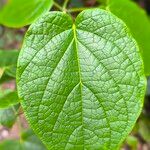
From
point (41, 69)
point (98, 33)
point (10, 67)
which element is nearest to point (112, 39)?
point (98, 33)

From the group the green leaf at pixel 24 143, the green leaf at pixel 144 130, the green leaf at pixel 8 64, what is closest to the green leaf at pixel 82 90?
the green leaf at pixel 8 64

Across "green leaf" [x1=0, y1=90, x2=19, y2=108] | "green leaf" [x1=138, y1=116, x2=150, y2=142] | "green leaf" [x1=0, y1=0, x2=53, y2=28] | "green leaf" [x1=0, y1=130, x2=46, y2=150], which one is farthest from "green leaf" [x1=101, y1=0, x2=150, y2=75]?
"green leaf" [x1=138, y1=116, x2=150, y2=142]

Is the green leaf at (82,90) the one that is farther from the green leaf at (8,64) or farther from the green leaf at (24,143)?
the green leaf at (24,143)

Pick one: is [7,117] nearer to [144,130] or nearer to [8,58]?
[8,58]

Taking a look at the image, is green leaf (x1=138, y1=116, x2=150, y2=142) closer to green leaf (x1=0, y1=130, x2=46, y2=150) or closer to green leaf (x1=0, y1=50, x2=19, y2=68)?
green leaf (x1=0, y1=130, x2=46, y2=150)

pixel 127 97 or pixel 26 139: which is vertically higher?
pixel 127 97

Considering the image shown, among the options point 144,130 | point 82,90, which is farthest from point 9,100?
point 144,130

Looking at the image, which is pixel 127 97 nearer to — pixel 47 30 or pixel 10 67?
pixel 47 30
